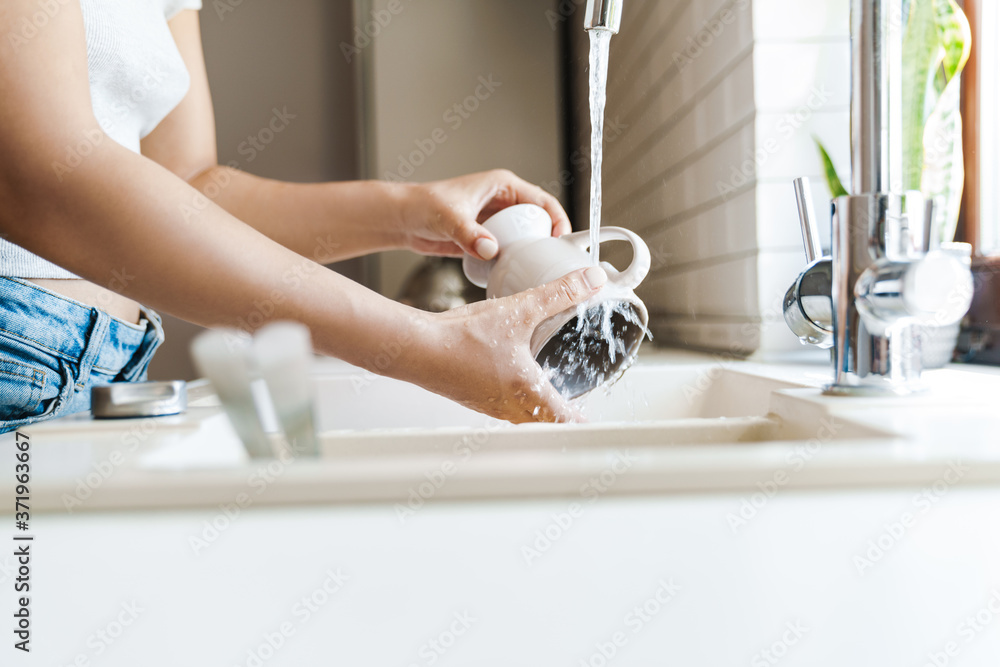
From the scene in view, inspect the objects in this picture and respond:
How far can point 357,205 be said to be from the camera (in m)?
0.72

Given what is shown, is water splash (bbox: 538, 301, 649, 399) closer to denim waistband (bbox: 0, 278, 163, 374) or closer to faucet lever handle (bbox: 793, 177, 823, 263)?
faucet lever handle (bbox: 793, 177, 823, 263)

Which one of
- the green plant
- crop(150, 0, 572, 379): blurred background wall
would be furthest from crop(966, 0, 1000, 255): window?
crop(150, 0, 572, 379): blurred background wall

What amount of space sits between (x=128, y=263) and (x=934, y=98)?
0.79m

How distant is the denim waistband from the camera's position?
53 centimetres

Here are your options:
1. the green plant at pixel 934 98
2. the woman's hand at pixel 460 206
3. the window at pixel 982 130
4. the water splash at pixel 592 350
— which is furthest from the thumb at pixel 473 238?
the window at pixel 982 130

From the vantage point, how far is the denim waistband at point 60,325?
53cm

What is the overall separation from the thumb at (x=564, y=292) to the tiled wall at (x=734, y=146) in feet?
0.84

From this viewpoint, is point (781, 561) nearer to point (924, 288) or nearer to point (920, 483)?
point (920, 483)

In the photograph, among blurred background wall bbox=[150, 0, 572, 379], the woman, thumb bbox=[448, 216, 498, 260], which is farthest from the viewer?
blurred background wall bbox=[150, 0, 572, 379]

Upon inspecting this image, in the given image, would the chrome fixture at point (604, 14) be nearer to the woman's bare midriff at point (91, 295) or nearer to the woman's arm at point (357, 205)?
the woman's arm at point (357, 205)

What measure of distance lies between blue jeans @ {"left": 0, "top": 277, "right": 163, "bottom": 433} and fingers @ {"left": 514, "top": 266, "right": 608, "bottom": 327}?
1.16 ft

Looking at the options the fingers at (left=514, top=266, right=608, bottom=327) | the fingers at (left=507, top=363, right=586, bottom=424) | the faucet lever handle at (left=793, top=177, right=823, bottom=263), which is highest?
the faucet lever handle at (left=793, top=177, right=823, bottom=263)

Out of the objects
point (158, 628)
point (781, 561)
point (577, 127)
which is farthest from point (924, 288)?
point (577, 127)

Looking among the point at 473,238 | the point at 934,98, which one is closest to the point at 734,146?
the point at 934,98
